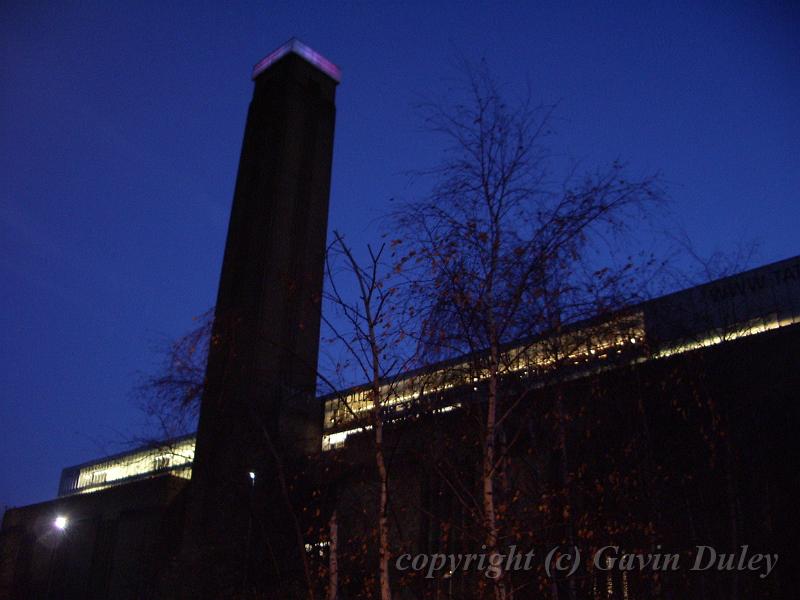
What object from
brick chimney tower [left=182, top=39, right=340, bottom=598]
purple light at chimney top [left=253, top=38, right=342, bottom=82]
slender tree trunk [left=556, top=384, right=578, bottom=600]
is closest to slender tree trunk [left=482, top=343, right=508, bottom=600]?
slender tree trunk [left=556, top=384, right=578, bottom=600]

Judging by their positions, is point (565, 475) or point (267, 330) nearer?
point (565, 475)

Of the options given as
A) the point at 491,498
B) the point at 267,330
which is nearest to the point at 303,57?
the point at 267,330

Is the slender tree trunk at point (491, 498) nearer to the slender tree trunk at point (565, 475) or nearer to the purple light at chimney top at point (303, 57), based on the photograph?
the slender tree trunk at point (565, 475)

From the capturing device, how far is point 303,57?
55125mm

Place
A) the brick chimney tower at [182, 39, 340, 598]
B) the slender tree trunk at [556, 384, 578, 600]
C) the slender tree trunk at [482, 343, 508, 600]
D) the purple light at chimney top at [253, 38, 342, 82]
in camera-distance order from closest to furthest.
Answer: the slender tree trunk at [482, 343, 508, 600] < the slender tree trunk at [556, 384, 578, 600] < the brick chimney tower at [182, 39, 340, 598] < the purple light at chimney top at [253, 38, 342, 82]

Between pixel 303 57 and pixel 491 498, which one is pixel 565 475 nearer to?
pixel 491 498

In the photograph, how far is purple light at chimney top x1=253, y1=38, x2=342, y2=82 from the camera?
5538 cm

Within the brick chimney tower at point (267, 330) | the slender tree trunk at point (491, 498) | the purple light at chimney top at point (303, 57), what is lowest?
the slender tree trunk at point (491, 498)

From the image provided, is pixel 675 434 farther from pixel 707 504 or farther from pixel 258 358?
pixel 258 358

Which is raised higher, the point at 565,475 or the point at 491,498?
the point at 565,475

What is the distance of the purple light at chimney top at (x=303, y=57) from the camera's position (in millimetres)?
55375

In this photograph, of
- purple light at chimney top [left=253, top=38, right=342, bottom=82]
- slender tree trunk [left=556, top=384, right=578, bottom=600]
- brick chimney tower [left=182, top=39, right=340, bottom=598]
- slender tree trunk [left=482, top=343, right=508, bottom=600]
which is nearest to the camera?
slender tree trunk [left=482, top=343, right=508, bottom=600]

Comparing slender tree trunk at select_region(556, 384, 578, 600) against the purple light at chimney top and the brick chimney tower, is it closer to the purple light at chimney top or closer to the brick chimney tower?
the brick chimney tower

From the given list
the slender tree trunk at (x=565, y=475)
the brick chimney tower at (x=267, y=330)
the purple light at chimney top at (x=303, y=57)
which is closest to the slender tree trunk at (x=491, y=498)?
the slender tree trunk at (x=565, y=475)
